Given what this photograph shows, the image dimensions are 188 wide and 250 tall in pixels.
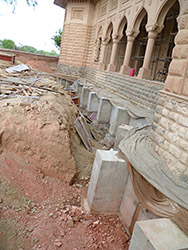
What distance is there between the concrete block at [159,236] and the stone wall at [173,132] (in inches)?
41.9

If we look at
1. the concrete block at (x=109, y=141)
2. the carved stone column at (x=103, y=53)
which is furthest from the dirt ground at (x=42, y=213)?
the carved stone column at (x=103, y=53)

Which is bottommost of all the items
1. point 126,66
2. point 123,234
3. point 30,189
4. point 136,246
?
point 123,234

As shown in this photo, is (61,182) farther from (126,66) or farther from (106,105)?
(126,66)

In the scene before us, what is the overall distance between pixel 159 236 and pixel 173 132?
6.32 feet

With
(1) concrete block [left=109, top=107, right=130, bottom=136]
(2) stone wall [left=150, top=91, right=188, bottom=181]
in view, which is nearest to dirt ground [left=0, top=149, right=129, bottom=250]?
(2) stone wall [left=150, top=91, right=188, bottom=181]

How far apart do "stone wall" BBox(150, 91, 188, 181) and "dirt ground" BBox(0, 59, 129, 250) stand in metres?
1.68

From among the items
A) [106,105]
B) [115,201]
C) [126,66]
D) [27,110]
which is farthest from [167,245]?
[126,66]

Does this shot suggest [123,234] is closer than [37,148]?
Yes

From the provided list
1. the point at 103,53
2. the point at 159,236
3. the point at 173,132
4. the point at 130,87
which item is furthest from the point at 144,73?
the point at 159,236

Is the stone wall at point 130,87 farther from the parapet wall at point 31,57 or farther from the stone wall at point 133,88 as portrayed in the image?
the parapet wall at point 31,57

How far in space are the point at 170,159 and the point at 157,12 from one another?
787cm

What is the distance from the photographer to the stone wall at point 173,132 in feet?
11.4

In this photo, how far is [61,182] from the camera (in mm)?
4996

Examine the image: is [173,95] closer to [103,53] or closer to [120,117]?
[120,117]
